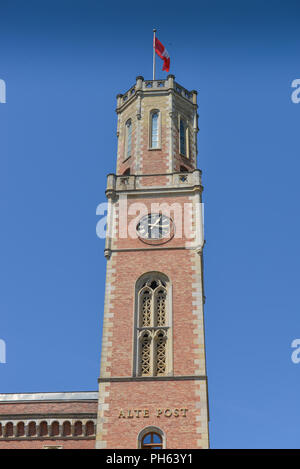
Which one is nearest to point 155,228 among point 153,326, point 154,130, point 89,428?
point 153,326

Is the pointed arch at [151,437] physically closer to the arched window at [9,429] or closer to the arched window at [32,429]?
the arched window at [32,429]

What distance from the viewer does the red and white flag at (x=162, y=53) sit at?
44.0 meters

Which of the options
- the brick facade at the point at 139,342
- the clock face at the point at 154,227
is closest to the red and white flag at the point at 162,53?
the brick facade at the point at 139,342

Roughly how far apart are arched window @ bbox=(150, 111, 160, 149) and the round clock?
5.77 meters

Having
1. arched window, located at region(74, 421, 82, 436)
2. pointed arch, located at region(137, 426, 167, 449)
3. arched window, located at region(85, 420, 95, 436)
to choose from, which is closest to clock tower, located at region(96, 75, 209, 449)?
pointed arch, located at region(137, 426, 167, 449)

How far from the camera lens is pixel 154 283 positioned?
34.9m

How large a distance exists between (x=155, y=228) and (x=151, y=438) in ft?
A: 37.7

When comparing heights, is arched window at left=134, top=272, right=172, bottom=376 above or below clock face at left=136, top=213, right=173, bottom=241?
below

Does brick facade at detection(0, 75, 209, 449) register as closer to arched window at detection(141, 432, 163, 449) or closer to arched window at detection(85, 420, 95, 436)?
arched window at detection(85, 420, 95, 436)

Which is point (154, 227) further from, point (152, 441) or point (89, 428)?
point (152, 441)

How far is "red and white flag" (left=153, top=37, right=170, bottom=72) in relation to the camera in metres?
44.0

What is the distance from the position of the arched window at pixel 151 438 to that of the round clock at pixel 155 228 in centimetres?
1021

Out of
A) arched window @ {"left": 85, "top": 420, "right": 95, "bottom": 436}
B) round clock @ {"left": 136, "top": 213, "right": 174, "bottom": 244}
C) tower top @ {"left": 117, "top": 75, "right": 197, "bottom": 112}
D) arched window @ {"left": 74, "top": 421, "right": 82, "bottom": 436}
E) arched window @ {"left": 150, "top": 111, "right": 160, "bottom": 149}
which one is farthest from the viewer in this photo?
tower top @ {"left": 117, "top": 75, "right": 197, "bottom": 112}
